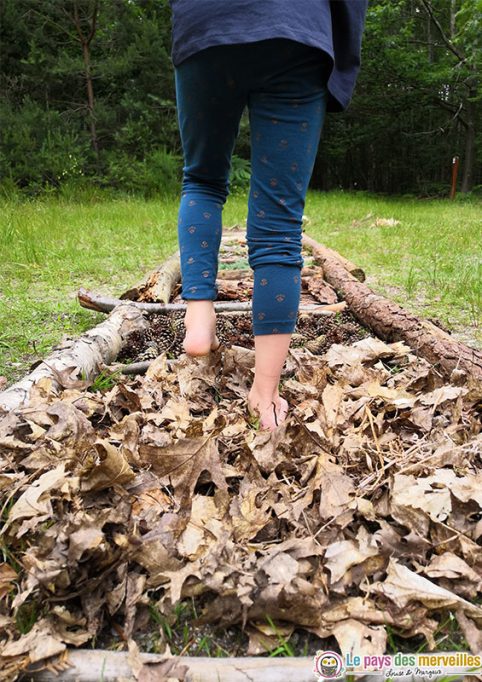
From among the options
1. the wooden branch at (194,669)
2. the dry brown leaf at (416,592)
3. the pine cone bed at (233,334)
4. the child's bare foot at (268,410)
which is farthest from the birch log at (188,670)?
the pine cone bed at (233,334)

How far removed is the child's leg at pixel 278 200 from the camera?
144 centimetres

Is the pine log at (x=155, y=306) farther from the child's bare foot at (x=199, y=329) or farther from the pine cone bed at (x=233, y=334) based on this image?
the child's bare foot at (x=199, y=329)

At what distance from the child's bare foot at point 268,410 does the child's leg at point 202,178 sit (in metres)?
0.22

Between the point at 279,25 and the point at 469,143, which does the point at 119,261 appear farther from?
the point at 469,143

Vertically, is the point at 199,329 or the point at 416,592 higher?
the point at 199,329

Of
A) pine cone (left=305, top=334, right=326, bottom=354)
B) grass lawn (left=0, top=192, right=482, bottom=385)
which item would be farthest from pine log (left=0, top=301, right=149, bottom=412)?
pine cone (left=305, top=334, right=326, bottom=354)

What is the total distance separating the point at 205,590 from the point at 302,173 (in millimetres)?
1063

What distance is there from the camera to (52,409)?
4.91 ft

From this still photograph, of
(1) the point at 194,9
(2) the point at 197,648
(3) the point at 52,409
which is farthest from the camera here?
(3) the point at 52,409

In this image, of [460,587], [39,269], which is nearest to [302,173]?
[460,587]

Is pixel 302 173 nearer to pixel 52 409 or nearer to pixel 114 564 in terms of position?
pixel 52 409

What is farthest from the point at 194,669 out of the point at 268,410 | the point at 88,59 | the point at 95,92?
the point at 95,92

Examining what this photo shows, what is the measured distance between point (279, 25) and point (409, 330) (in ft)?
4.41

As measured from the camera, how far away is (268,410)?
60.9 inches
